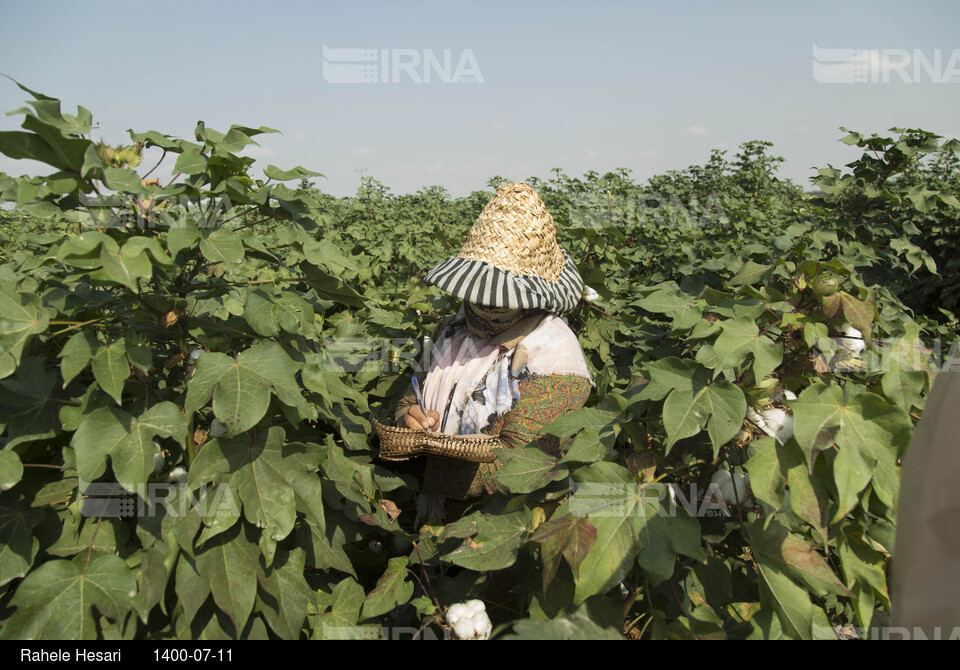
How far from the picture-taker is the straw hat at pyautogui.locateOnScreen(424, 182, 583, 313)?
1.93 meters

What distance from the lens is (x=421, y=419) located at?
A: 2.05m

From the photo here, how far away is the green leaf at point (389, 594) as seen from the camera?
1.49 metres

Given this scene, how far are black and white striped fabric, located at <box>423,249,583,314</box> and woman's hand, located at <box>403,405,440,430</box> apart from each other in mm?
462

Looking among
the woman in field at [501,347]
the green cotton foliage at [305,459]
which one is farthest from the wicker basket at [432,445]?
the green cotton foliage at [305,459]

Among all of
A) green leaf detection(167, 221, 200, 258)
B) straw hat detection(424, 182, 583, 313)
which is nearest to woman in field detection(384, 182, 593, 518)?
straw hat detection(424, 182, 583, 313)

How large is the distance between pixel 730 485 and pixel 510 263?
3.38 feet

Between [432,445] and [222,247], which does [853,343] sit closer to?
[432,445]

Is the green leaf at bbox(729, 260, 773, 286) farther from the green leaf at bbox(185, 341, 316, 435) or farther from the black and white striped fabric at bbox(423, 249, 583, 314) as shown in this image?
the green leaf at bbox(185, 341, 316, 435)

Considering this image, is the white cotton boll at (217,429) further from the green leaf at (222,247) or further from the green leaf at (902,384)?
the green leaf at (902,384)

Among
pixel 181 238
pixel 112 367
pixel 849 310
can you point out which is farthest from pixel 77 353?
pixel 849 310

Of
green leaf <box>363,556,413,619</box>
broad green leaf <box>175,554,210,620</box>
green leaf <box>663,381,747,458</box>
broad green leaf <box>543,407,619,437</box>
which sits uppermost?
green leaf <box>663,381,747,458</box>

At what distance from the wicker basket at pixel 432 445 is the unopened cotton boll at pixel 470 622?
0.53 metres

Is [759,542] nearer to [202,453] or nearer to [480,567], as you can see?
[480,567]
